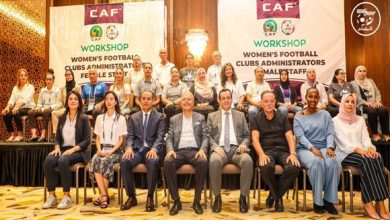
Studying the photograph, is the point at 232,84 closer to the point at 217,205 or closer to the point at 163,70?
the point at 163,70

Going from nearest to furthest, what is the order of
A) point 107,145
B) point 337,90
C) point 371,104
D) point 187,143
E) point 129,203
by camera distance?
1. point 129,203
2. point 187,143
3. point 107,145
4. point 371,104
5. point 337,90

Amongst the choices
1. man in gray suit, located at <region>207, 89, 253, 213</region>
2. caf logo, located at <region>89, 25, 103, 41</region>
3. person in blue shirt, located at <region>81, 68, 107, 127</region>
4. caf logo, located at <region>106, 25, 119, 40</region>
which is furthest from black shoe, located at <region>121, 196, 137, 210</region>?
caf logo, located at <region>89, 25, 103, 41</region>

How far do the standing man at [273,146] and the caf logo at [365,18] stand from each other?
141 inches

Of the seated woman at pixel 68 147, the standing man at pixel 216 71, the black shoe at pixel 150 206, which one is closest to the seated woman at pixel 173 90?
the standing man at pixel 216 71

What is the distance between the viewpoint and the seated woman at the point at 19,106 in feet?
18.5

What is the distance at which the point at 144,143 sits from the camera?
404 cm

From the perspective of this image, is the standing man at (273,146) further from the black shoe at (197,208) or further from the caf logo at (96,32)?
the caf logo at (96,32)

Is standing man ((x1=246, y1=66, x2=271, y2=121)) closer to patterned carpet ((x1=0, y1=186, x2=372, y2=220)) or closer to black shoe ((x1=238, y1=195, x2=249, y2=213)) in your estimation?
patterned carpet ((x1=0, y1=186, x2=372, y2=220))

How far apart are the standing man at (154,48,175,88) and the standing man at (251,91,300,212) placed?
2.44 m

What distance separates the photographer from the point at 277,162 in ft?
12.3

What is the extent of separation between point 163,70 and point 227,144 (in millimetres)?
2512

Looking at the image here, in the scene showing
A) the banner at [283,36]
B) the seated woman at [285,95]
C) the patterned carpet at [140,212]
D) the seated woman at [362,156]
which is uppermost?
the banner at [283,36]

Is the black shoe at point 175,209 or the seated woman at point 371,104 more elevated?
the seated woman at point 371,104

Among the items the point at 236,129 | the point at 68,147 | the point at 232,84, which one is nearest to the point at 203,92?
the point at 232,84
